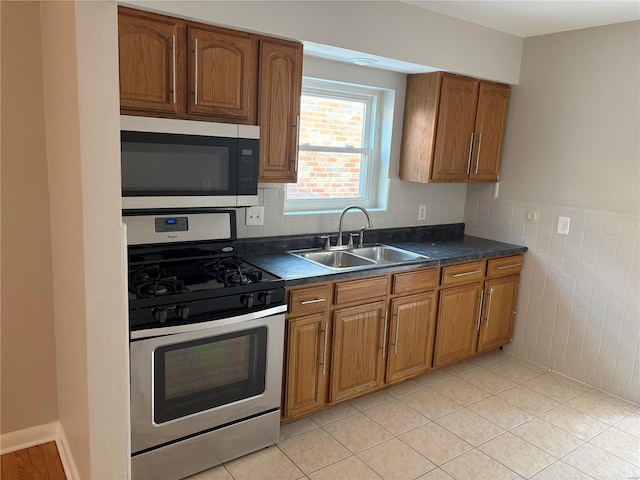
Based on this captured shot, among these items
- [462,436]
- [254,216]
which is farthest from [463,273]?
[254,216]

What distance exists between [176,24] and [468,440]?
259cm

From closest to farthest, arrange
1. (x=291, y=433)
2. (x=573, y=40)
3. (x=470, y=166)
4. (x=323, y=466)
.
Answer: (x=323, y=466), (x=291, y=433), (x=573, y=40), (x=470, y=166)

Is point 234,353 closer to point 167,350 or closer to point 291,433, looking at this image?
point 167,350

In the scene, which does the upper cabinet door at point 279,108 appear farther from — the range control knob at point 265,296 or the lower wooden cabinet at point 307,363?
the lower wooden cabinet at point 307,363

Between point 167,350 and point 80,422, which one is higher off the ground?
point 167,350

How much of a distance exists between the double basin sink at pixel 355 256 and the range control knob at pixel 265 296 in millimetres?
658

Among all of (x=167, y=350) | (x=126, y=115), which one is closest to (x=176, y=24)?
(x=126, y=115)

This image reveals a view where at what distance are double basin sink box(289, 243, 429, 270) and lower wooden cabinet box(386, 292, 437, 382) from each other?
0.28 metres

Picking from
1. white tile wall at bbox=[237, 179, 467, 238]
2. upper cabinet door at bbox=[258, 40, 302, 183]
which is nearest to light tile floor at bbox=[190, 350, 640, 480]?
white tile wall at bbox=[237, 179, 467, 238]

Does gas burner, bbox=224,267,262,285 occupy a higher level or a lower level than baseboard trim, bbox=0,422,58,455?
higher

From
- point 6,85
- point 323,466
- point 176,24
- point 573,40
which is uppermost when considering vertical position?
point 573,40

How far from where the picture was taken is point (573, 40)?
130 inches

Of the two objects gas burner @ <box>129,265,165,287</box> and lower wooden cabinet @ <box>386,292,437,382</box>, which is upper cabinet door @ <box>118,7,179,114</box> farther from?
lower wooden cabinet @ <box>386,292,437,382</box>

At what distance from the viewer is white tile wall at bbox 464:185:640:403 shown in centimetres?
319
